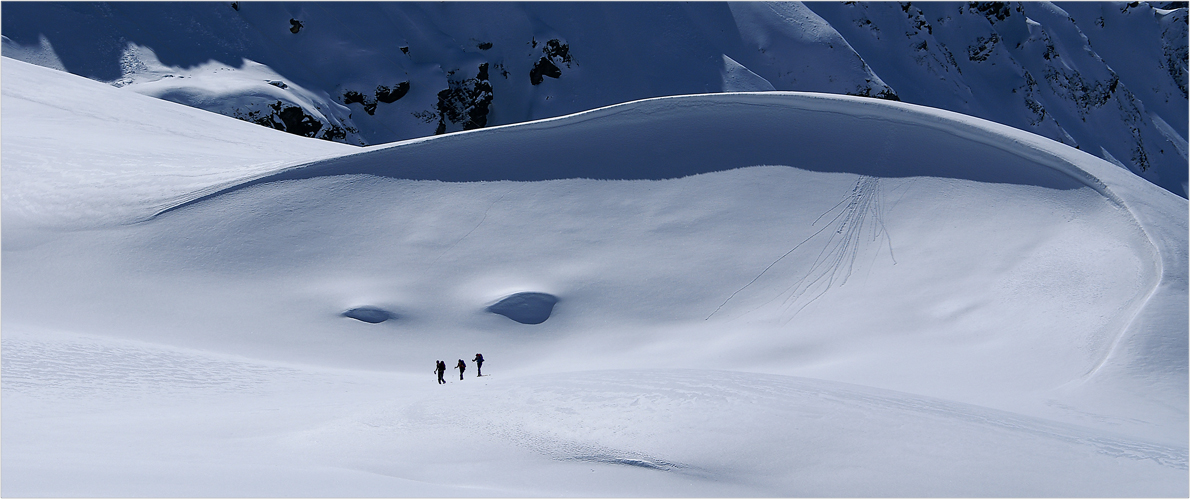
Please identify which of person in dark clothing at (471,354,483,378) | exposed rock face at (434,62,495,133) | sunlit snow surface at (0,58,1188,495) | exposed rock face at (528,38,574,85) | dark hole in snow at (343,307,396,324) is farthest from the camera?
exposed rock face at (528,38,574,85)

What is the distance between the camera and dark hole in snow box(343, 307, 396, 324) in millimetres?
15078

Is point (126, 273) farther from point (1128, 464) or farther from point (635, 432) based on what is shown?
point (1128, 464)

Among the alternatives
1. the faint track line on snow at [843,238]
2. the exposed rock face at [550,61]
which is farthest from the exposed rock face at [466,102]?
the faint track line on snow at [843,238]

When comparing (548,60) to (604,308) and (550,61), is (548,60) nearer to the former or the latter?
(550,61)

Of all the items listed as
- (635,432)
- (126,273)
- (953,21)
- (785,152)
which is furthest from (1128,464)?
(953,21)

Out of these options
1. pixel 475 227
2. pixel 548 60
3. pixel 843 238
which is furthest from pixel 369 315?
pixel 548 60

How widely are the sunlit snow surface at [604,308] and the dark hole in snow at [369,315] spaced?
21cm

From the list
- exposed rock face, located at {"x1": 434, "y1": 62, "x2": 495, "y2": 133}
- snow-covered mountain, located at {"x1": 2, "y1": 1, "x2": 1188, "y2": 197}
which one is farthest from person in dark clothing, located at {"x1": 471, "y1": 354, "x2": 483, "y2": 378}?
exposed rock face, located at {"x1": 434, "y1": 62, "x2": 495, "y2": 133}

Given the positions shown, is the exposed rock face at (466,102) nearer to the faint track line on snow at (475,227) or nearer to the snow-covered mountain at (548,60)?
the snow-covered mountain at (548,60)

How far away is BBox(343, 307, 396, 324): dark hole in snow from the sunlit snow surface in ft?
0.69

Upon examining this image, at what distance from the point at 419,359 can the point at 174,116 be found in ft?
51.2

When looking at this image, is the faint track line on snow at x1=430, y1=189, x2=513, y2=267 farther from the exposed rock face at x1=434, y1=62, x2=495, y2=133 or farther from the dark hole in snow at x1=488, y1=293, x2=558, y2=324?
the exposed rock face at x1=434, y1=62, x2=495, y2=133

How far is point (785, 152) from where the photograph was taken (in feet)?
62.8

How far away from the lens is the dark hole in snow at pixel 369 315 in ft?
49.5
